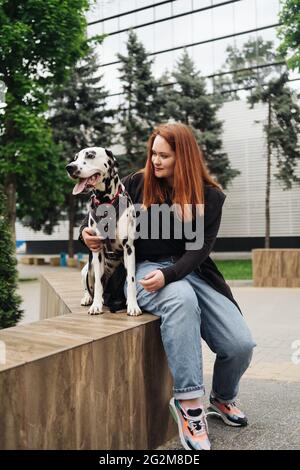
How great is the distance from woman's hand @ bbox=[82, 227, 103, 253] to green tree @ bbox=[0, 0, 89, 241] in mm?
A: 14007

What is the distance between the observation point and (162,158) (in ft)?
10.4

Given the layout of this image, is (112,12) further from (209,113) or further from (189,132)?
(189,132)

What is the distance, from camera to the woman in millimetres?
2744

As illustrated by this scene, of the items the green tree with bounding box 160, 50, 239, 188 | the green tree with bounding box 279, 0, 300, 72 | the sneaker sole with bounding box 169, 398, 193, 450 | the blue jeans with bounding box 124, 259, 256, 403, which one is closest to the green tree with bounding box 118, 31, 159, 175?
the green tree with bounding box 160, 50, 239, 188

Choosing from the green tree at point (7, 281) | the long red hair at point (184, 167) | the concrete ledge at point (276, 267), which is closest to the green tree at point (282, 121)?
the concrete ledge at point (276, 267)

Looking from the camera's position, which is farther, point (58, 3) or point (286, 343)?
point (58, 3)

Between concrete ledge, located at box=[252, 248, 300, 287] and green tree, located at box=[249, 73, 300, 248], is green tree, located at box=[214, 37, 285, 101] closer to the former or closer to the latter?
green tree, located at box=[249, 73, 300, 248]

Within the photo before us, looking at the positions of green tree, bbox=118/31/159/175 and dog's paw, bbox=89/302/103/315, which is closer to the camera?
dog's paw, bbox=89/302/103/315

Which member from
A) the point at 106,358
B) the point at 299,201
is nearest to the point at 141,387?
the point at 106,358

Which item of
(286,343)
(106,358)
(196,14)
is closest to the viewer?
(106,358)

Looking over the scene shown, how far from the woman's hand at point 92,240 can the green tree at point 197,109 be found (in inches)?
920

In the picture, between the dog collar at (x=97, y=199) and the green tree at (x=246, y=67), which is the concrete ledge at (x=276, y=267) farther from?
the green tree at (x=246, y=67)

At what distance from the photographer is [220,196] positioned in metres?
3.23

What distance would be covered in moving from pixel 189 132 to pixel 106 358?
1.49 metres
